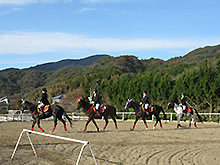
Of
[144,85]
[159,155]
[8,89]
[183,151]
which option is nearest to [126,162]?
[159,155]

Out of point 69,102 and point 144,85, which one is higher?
point 144,85

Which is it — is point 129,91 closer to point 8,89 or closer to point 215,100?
point 215,100

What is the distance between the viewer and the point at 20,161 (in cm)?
655

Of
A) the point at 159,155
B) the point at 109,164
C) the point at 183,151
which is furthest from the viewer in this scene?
the point at 183,151

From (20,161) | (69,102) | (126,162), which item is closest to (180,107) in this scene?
(126,162)

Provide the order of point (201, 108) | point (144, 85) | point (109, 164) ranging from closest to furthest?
point (109, 164), point (201, 108), point (144, 85)

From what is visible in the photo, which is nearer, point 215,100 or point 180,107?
point 180,107

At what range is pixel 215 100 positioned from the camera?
2619cm

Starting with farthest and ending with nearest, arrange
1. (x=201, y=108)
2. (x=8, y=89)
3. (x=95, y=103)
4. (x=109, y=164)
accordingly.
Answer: (x=8, y=89) → (x=201, y=108) → (x=95, y=103) → (x=109, y=164)

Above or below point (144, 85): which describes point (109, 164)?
below

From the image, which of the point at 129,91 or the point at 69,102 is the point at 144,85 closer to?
the point at 129,91

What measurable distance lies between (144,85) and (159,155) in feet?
99.4

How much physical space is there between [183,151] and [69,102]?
7126 cm

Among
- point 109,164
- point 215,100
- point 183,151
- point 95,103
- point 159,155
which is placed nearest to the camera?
point 109,164
